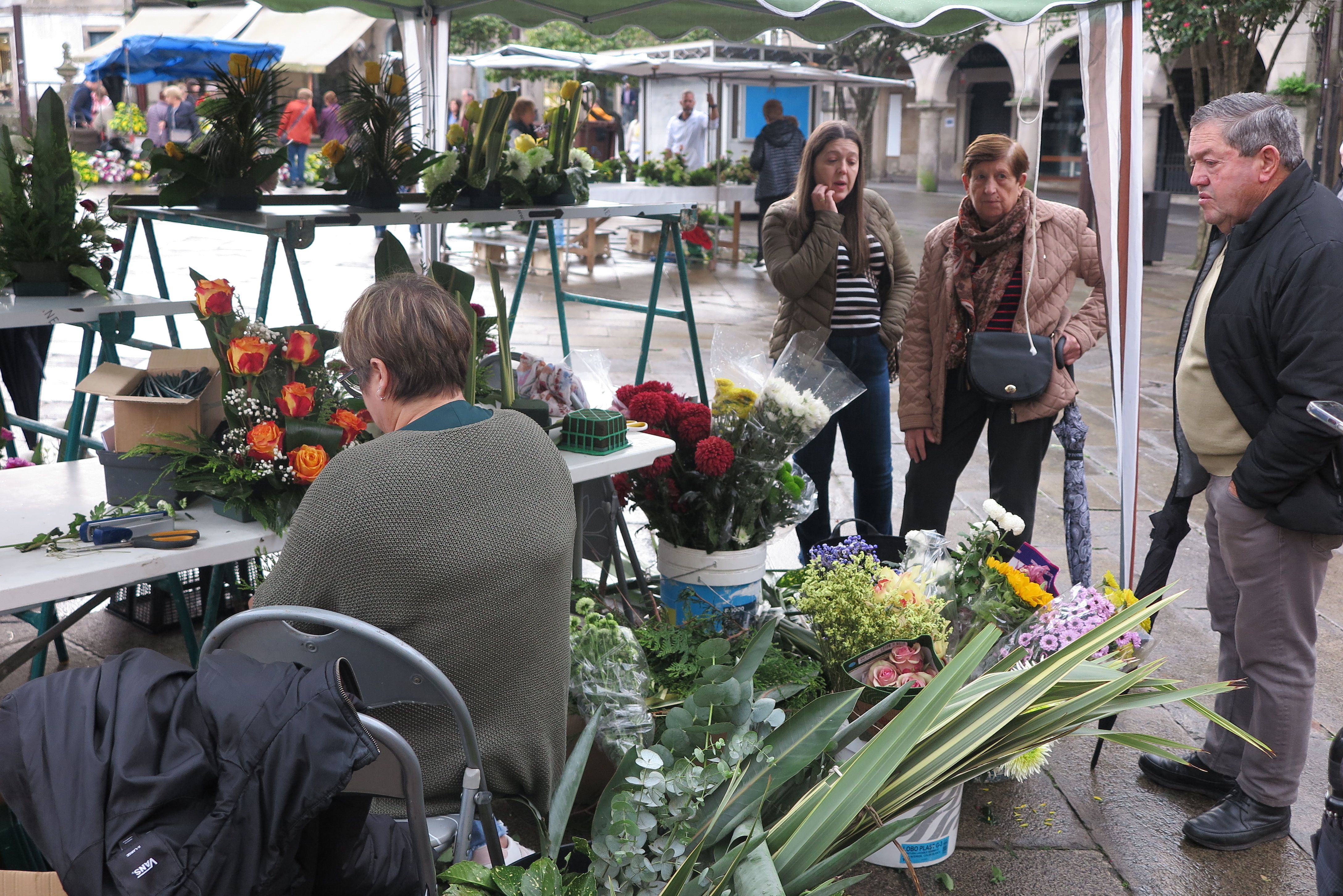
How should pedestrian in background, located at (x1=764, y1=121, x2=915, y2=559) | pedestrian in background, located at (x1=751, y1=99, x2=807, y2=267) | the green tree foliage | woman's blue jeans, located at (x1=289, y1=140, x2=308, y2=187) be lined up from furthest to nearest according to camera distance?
woman's blue jeans, located at (x1=289, y1=140, x2=308, y2=187), pedestrian in background, located at (x1=751, y1=99, x2=807, y2=267), the green tree foliage, pedestrian in background, located at (x1=764, y1=121, x2=915, y2=559)

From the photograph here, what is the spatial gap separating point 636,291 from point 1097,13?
7.48 m

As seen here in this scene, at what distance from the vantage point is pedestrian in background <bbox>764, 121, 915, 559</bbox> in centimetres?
373

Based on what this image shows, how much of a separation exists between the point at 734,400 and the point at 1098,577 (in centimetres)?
203

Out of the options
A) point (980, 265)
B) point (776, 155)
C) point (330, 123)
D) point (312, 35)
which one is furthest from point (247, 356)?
point (312, 35)

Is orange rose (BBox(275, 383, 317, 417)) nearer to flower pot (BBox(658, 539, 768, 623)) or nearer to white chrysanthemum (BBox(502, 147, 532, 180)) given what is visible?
flower pot (BBox(658, 539, 768, 623))

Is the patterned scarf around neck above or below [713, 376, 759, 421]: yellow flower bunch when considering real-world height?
above

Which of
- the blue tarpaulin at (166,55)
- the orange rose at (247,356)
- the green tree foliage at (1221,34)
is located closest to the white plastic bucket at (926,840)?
the orange rose at (247,356)

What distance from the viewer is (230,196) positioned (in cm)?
409

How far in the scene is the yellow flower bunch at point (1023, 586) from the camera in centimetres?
268

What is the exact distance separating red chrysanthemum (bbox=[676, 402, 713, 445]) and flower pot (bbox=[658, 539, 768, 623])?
12.4 inches

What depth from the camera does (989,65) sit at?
2906cm

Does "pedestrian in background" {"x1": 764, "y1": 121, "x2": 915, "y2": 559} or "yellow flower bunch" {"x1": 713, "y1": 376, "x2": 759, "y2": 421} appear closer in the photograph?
"yellow flower bunch" {"x1": 713, "y1": 376, "x2": 759, "y2": 421}

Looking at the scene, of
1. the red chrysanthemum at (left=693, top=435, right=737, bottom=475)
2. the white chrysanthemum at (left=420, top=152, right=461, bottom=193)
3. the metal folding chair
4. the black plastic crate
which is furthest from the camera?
the white chrysanthemum at (left=420, top=152, right=461, bottom=193)

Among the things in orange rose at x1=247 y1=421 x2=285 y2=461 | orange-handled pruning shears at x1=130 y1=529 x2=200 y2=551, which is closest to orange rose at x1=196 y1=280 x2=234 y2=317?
orange rose at x1=247 y1=421 x2=285 y2=461
